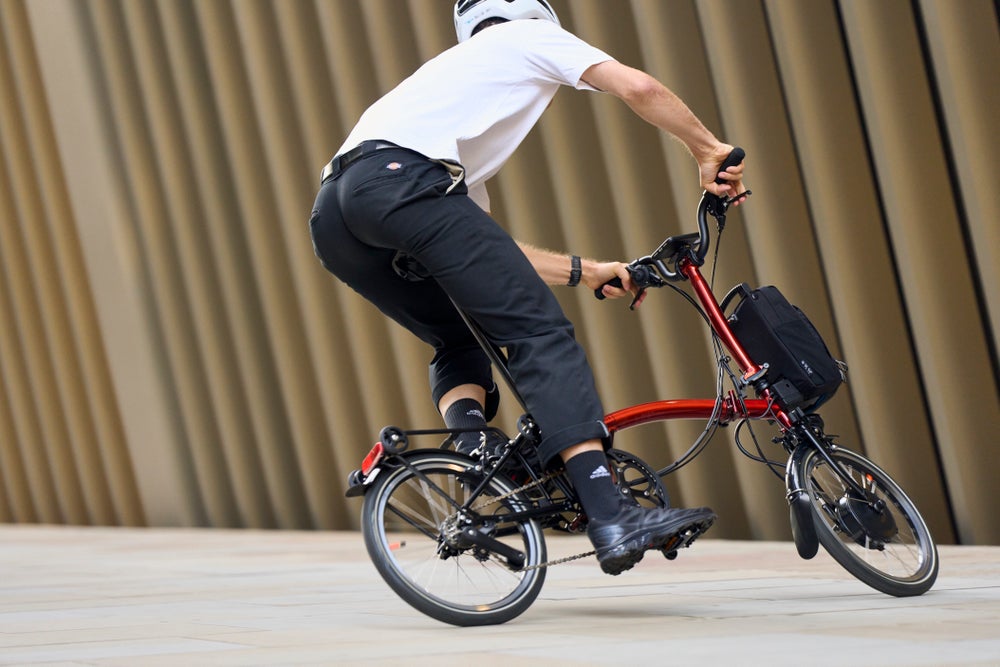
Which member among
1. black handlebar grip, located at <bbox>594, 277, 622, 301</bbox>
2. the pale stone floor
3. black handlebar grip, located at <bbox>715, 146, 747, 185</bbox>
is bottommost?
the pale stone floor

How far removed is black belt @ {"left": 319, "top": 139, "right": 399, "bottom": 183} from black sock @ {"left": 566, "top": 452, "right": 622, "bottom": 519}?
39.1 inches

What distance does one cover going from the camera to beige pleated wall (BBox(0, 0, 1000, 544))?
6.04 m

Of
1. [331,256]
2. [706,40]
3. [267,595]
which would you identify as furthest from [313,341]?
[331,256]

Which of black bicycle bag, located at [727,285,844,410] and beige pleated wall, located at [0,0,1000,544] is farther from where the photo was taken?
beige pleated wall, located at [0,0,1000,544]

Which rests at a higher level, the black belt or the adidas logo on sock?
the black belt

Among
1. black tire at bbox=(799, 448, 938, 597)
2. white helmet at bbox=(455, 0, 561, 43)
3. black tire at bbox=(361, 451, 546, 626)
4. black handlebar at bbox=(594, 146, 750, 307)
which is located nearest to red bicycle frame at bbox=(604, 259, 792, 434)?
black handlebar at bbox=(594, 146, 750, 307)

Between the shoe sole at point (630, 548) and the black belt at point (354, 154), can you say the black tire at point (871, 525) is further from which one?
the black belt at point (354, 154)

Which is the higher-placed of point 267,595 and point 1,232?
point 1,232

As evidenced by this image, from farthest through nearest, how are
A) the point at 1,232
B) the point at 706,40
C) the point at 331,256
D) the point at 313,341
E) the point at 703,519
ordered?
the point at 1,232, the point at 313,341, the point at 706,40, the point at 331,256, the point at 703,519

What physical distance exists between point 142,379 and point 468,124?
772cm

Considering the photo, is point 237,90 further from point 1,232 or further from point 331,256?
point 331,256

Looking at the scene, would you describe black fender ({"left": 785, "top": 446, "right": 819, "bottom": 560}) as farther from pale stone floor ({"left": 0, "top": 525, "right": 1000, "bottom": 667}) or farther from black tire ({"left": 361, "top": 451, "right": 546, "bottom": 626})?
black tire ({"left": 361, "top": 451, "right": 546, "bottom": 626})

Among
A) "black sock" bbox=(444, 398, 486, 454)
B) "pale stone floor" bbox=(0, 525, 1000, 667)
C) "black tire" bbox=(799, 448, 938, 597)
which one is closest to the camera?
"pale stone floor" bbox=(0, 525, 1000, 667)

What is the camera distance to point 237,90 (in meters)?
10.0
